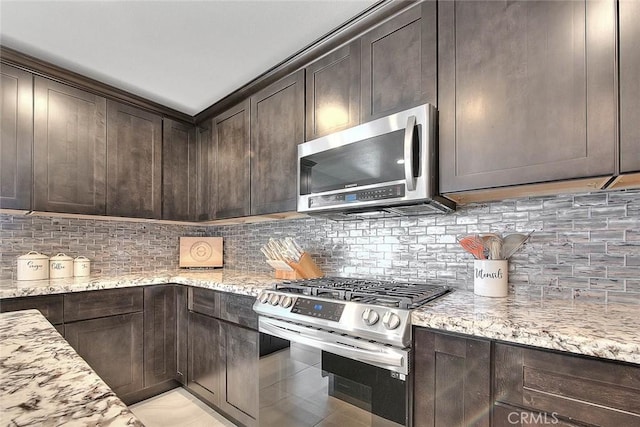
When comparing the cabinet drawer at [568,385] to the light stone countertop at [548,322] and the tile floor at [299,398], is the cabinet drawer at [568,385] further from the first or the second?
the tile floor at [299,398]

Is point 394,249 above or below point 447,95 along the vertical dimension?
below

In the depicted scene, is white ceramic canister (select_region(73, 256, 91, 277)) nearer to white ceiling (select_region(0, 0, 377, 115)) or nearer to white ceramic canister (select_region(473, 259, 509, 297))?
white ceiling (select_region(0, 0, 377, 115))

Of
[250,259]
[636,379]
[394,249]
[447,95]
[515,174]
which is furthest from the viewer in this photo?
[250,259]

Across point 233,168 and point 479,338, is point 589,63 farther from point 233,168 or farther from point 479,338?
point 233,168

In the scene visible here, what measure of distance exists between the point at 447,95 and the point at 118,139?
243 centimetres

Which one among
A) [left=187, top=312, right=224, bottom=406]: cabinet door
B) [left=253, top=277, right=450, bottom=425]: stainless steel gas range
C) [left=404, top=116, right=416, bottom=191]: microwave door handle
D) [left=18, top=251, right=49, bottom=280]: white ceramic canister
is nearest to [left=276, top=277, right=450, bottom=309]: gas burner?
[left=253, top=277, right=450, bottom=425]: stainless steel gas range

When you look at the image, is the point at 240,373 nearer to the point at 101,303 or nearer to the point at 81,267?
the point at 101,303

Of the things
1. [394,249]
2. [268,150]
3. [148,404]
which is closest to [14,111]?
[268,150]

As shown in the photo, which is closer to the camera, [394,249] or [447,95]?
[447,95]

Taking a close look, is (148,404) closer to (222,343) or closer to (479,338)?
(222,343)

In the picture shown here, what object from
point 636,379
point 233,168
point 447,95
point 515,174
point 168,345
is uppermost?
point 447,95

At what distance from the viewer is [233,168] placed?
103 inches

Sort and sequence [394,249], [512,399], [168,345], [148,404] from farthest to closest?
[168,345], [148,404], [394,249], [512,399]

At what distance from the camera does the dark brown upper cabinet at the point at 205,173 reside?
2.83m
